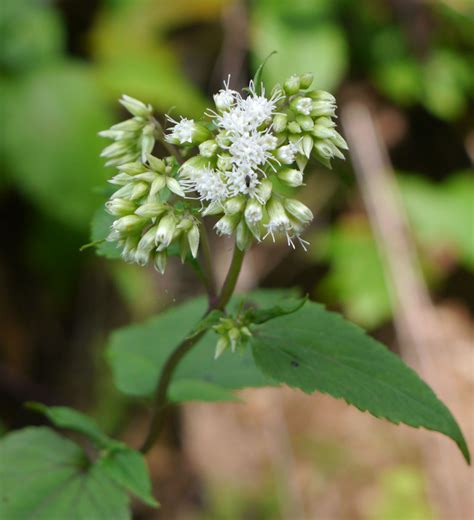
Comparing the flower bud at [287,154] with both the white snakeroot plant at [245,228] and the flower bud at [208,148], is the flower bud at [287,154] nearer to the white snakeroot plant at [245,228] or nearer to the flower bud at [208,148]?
the white snakeroot plant at [245,228]

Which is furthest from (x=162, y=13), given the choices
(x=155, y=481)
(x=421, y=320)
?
(x=155, y=481)

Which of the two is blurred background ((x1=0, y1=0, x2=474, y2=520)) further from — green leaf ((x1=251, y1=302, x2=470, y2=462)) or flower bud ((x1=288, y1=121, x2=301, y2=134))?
flower bud ((x1=288, y1=121, x2=301, y2=134))

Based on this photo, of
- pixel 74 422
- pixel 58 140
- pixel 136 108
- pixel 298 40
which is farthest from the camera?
pixel 298 40

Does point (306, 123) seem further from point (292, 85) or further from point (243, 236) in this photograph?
point (243, 236)

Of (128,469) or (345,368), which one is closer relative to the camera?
(345,368)

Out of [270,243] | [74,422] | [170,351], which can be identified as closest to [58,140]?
[270,243]

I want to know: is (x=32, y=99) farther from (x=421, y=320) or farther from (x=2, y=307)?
(x=421, y=320)

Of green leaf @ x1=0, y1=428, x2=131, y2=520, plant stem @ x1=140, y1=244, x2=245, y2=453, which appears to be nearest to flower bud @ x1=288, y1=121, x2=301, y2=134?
plant stem @ x1=140, y1=244, x2=245, y2=453
